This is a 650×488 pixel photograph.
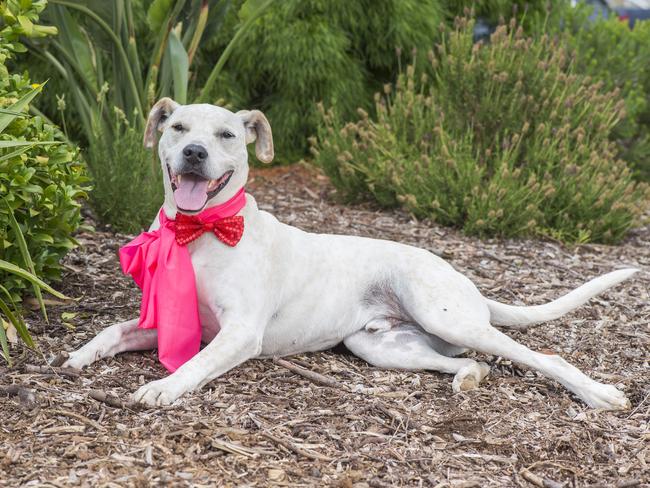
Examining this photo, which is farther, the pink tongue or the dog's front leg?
the pink tongue

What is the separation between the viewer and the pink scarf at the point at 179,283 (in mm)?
3596

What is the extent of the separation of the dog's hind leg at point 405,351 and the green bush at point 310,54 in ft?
15.4

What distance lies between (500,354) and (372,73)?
5912mm

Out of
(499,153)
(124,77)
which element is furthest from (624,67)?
(124,77)

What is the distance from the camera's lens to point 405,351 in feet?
13.0

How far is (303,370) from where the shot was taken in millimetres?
3715

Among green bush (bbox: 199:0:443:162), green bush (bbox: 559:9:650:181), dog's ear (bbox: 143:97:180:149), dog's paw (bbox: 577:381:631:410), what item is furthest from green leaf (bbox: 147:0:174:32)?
green bush (bbox: 559:9:650:181)

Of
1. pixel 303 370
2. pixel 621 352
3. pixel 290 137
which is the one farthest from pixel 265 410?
pixel 290 137

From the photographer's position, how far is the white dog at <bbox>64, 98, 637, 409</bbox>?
11.7ft

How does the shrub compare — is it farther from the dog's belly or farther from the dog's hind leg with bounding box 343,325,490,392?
the dog's hind leg with bounding box 343,325,490,392

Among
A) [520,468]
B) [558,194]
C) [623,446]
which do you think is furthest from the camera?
[558,194]

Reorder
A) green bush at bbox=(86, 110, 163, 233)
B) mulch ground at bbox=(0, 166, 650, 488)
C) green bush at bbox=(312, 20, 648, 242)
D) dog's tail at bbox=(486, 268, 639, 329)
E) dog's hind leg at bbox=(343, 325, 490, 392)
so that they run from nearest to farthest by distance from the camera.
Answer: mulch ground at bbox=(0, 166, 650, 488) → dog's hind leg at bbox=(343, 325, 490, 392) → dog's tail at bbox=(486, 268, 639, 329) → green bush at bbox=(86, 110, 163, 233) → green bush at bbox=(312, 20, 648, 242)

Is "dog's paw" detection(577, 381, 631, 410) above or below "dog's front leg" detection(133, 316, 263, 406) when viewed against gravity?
above

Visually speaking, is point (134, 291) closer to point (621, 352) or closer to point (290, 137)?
point (621, 352)
